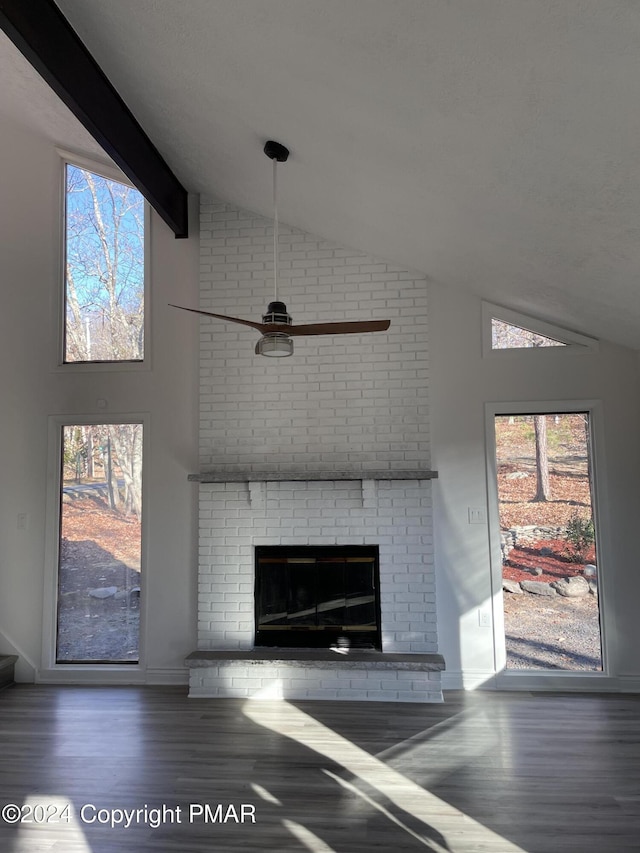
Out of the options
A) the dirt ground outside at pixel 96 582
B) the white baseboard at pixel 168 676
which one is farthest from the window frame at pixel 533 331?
the white baseboard at pixel 168 676

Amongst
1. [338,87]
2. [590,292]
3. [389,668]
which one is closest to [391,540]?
[389,668]

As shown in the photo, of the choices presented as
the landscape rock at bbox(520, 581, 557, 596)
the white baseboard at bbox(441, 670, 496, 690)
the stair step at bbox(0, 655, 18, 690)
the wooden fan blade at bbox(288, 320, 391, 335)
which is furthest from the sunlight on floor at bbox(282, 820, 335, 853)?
the stair step at bbox(0, 655, 18, 690)

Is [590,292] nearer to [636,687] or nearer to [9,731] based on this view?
[636,687]

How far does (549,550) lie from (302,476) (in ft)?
6.68

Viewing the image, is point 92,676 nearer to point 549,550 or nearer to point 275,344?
point 275,344

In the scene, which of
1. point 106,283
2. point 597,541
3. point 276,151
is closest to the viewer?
point 276,151

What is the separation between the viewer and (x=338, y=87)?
2518mm

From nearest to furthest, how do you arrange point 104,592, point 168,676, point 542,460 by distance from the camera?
1. point 542,460
2. point 168,676
3. point 104,592

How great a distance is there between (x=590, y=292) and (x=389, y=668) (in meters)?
2.95

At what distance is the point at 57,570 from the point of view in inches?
185

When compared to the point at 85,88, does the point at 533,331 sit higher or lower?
lower

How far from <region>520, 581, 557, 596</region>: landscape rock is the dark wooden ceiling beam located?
161 inches

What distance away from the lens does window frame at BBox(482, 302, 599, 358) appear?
4.37 meters

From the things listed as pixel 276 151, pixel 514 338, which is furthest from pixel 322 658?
pixel 276 151
